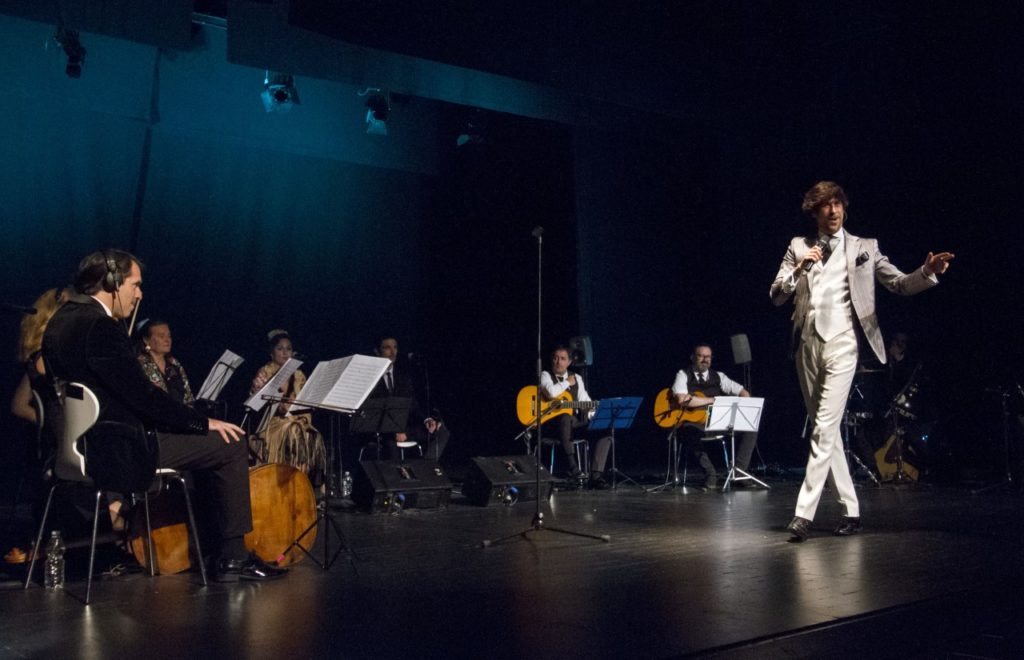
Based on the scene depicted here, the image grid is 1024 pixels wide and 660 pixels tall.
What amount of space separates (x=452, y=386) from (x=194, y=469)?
6.92 metres

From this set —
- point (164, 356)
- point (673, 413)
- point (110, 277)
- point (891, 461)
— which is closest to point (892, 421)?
Answer: point (891, 461)

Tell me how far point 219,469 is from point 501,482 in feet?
10.9

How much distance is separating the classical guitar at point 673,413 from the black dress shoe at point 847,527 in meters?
3.52

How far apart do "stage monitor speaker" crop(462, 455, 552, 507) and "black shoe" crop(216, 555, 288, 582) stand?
310cm

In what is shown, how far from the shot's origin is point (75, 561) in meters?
4.13

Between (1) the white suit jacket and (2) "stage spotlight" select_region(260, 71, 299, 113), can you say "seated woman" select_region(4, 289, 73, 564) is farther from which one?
(2) "stage spotlight" select_region(260, 71, 299, 113)

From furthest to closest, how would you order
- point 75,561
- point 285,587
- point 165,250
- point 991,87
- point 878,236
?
point 878,236 → point 165,250 → point 991,87 → point 75,561 → point 285,587

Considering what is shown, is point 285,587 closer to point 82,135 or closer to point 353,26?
point 353,26

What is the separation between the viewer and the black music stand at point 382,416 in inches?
262

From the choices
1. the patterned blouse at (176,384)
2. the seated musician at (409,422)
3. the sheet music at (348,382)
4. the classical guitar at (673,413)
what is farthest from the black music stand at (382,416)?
the sheet music at (348,382)

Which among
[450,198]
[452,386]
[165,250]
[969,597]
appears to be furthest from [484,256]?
[969,597]

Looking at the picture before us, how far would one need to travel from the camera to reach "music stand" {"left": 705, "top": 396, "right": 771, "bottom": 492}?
771 cm

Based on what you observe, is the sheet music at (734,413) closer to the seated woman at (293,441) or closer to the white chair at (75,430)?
the seated woman at (293,441)

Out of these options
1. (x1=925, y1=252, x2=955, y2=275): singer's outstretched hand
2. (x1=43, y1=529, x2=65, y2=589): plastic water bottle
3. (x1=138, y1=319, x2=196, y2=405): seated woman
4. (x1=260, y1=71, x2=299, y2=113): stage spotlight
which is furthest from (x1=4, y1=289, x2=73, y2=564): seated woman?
(x1=260, y1=71, x2=299, y2=113): stage spotlight
